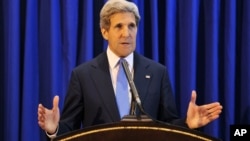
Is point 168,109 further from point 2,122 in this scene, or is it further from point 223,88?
point 2,122

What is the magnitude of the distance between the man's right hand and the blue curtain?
0.84 m

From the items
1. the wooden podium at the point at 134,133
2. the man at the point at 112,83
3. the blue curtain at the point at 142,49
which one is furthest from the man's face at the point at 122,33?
the wooden podium at the point at 134,133

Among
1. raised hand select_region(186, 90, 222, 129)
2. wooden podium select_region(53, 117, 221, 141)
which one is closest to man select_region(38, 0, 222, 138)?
raised hand select_region(186, 90, 222, 129)

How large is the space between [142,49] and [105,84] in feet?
1.71

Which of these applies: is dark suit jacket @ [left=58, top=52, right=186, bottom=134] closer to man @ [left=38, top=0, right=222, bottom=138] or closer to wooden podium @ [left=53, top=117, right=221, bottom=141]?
man @ [left=38, top=0, right=222, bottom=138]

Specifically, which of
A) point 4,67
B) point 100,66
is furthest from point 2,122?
point 100,66

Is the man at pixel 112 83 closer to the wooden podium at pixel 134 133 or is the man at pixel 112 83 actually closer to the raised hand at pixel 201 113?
the raised hand at pixel 201 113

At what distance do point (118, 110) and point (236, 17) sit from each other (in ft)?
2.98

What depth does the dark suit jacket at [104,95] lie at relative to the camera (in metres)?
1.45

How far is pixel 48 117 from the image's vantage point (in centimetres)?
105

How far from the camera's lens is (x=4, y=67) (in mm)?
1893

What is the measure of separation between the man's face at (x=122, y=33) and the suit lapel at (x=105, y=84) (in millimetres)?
79

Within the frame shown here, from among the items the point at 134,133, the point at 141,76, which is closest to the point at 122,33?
the point at 141,76

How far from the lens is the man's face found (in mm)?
1479
